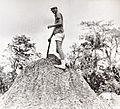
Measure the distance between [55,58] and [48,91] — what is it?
13.6 inches

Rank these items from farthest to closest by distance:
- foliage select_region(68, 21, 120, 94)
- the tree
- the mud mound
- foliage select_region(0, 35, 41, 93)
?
foliage select_region(68, 21, 120, 94), the tree, foliage select_region(0, 35, 41, 93), the mud mound

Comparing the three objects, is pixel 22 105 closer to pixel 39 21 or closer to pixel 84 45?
pixel 39 21

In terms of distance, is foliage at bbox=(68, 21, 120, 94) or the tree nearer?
the tree

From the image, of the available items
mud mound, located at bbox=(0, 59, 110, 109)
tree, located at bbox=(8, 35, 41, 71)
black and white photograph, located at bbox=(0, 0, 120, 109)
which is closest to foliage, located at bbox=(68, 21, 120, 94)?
black and white photograph, located at bbox=(0, 0, 120, 109)

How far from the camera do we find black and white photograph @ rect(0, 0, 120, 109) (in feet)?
9.21

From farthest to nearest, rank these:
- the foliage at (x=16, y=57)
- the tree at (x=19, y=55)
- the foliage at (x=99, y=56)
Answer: the foliage at (x=99, y=56) < the tree at (x=19, y=55) < the foliage at (x=16, y=57)

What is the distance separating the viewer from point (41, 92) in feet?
9.15

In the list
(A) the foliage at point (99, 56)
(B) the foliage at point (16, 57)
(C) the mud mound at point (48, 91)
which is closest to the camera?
(C) the mud mound at point (48, 91)

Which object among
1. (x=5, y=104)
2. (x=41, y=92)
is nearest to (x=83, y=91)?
(x=41, y=92)

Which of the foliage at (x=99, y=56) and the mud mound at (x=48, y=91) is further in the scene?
the foliage at (x=99, y=56)

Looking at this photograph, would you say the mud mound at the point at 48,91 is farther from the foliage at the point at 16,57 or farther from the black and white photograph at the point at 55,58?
the foliage at the point at 16,57

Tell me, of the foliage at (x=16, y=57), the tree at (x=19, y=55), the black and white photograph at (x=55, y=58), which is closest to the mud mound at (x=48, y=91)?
the black and white photograph at (x=55, y=58)

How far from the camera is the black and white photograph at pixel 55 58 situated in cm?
281

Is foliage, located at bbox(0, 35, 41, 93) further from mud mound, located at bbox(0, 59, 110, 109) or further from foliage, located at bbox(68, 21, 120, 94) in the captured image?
mud mound, located at bbox(0, 59, 110, 109)
